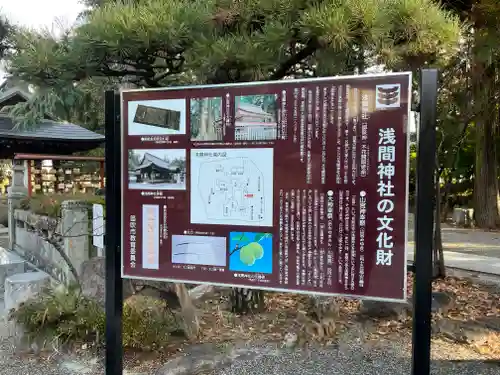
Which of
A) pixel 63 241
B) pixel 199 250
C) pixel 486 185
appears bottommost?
pixel 63 241

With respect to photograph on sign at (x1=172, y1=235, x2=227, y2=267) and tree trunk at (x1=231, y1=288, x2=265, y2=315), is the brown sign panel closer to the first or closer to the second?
photograph on sign at (x1=172, y1=235, x2=227, y2=267)

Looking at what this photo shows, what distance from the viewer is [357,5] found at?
2908 mm

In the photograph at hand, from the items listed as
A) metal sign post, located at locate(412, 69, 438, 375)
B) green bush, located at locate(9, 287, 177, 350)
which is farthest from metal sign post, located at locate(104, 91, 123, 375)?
metal sign post, located at locate(412, 69, 438, 375)

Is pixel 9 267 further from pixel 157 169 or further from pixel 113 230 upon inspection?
pixel 157 169

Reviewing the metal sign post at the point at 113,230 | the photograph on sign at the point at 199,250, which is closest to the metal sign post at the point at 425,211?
the photograph on sign at the point at 199,250

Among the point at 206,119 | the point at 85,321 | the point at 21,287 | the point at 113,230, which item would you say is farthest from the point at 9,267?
the point at 206,119

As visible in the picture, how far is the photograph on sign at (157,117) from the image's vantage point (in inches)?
111

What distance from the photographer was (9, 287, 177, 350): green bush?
375cm

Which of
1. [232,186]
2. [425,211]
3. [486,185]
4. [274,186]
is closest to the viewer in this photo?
[425,211]

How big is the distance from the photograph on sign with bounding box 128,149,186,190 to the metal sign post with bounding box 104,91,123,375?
12 cm

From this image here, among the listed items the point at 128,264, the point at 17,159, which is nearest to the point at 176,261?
the point at 128,264

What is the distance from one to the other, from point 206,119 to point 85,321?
7.13ft

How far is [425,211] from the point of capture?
2.34 meters

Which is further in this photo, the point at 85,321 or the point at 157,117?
the point at 85,321
